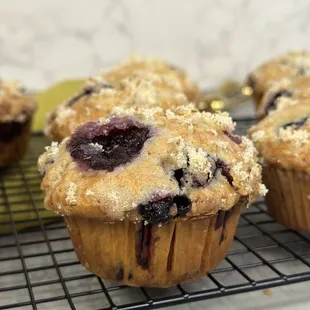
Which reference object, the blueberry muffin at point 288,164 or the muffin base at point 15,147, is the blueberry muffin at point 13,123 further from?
the blueberry muffin at point 288,164

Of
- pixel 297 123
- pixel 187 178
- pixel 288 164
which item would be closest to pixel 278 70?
pixel 297 123

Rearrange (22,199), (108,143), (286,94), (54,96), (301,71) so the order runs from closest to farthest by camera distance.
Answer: (108,143), (22,199), (286,94), (301,71), (54,96)

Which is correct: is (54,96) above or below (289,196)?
below

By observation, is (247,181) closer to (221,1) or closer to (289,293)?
(289,293)

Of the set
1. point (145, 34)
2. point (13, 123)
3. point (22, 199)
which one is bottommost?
point (22, 199)

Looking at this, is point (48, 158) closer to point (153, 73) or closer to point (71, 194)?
point (71, 194)

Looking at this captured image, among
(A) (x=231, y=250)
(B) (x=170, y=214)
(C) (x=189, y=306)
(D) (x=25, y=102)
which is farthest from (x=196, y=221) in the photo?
(D) (x=25, y=102)
